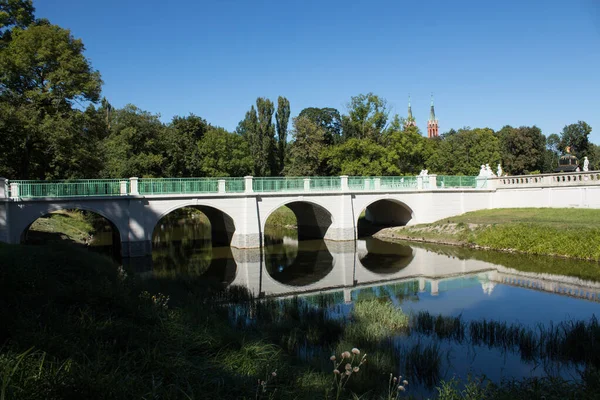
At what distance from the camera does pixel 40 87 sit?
2480 centimetres

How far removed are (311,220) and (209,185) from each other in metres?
11.1

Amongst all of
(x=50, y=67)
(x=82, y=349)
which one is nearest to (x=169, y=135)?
(x=50, y=67)

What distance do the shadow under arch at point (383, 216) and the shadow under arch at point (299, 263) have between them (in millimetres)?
6957

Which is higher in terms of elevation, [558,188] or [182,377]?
[558,188]

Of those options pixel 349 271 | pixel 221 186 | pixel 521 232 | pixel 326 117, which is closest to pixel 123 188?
pixel 221 186

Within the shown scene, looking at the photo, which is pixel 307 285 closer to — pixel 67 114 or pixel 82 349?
pixel 82 349

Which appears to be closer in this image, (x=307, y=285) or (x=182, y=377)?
(x=182, y=377)

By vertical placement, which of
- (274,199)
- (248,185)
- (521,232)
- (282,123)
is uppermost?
(282,123)

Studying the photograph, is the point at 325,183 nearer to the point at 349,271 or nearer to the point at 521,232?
the point at 349,271

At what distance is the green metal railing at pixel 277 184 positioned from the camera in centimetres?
2850

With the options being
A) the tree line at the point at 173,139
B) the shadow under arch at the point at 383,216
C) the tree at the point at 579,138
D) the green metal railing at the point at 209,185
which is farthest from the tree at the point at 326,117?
the tree at the point at 579,138

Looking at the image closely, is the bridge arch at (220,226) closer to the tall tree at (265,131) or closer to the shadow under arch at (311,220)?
the shadow under arch at (311,220)

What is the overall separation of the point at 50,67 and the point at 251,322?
828 inches

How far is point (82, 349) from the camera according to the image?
6.07 m
